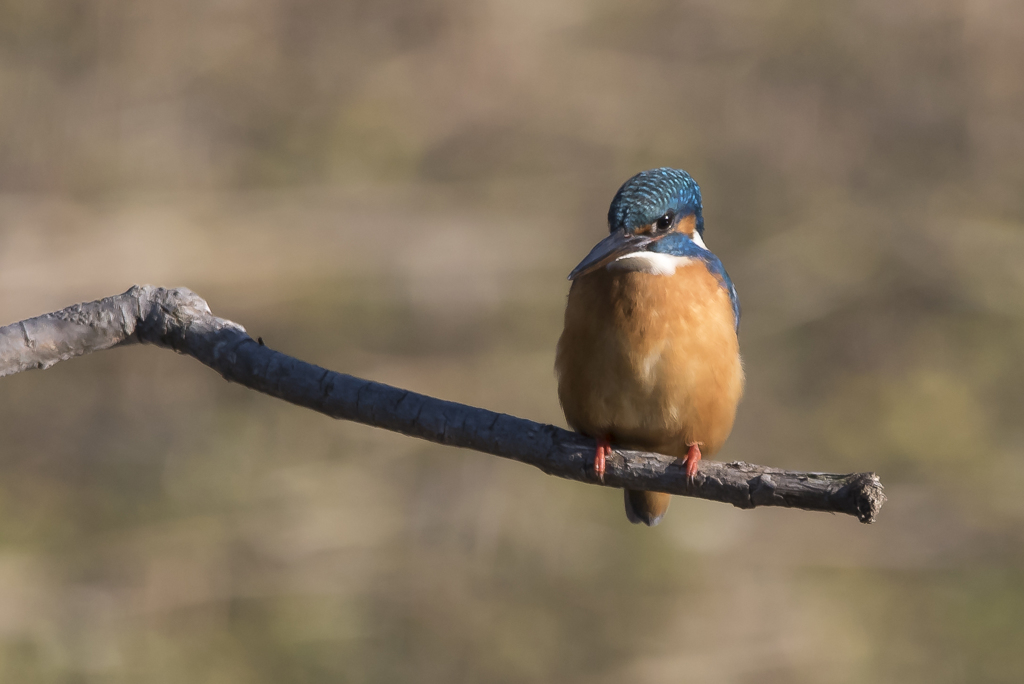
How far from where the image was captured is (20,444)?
18.2ft

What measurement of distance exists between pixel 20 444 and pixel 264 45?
128 inches

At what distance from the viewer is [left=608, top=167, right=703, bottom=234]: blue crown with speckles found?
2453mm

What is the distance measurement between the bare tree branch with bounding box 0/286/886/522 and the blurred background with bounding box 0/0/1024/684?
10.9ft

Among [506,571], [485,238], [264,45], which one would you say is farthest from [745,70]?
[506,571]

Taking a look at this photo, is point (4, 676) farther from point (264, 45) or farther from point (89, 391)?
point (264, 45)

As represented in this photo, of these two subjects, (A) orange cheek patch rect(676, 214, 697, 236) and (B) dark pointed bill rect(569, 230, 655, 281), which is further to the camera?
(A) orange cheek patch rect(676, 214, 697, 236)

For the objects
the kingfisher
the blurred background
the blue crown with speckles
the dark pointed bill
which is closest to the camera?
the dark pointed bill

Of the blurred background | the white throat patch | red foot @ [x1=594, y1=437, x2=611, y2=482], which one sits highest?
the blurred background

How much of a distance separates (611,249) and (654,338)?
0.31m

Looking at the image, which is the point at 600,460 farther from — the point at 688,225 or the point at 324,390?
the point at 688,225

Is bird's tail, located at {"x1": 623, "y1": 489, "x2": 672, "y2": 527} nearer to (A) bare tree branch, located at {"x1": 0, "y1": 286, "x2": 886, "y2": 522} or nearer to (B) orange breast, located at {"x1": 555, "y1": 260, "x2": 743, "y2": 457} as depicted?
(B) orange breast, located at {"x1": 555, "y1": 260, "x2": 743, "y2": 457}

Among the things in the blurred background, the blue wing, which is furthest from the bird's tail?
the blurred background

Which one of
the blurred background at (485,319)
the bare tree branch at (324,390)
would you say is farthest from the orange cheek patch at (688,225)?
the blurred background at (485,319)

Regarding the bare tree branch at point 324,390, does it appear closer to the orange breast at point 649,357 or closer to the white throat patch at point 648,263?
the orange breast at point 649,357
